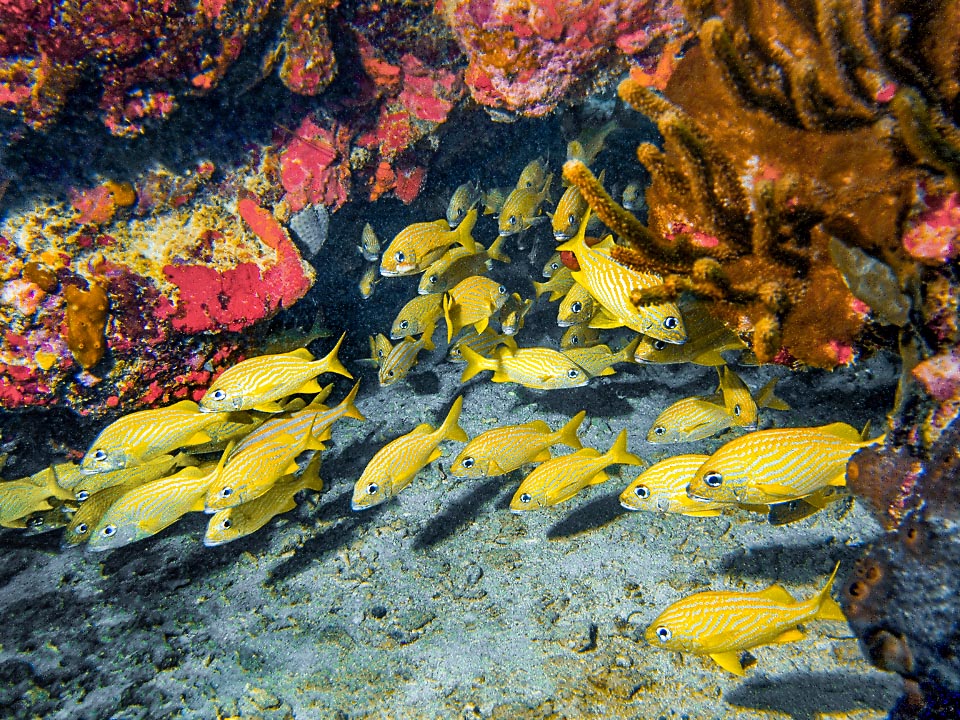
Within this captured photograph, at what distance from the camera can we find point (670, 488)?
10.0ft

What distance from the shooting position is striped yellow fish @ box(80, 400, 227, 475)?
11.5 ft

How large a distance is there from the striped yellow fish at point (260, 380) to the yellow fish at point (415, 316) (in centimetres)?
137

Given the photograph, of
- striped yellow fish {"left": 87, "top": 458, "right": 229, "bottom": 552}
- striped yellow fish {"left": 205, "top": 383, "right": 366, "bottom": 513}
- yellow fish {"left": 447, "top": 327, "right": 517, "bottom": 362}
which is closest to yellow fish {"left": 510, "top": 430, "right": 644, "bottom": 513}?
striped yellow fish {"left": 205, "top": 383, "right": 366, "bottom": 513}

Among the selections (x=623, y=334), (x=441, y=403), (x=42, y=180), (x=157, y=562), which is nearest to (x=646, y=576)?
(x=441, y=403)

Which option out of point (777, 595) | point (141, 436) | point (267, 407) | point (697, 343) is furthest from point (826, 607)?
point (141, 436)

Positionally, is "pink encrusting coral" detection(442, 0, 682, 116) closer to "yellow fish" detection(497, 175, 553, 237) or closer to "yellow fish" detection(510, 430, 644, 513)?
"yellow fish" detection(497, 175, 553, 237)

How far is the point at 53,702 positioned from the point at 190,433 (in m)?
1.69

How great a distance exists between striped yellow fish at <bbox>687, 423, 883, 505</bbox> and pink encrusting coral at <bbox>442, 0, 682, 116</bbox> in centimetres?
342

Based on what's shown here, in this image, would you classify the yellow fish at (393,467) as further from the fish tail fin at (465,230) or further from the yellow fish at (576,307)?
the fish tail fin at (465,230)

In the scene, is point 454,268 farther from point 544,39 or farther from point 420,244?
point 544,39

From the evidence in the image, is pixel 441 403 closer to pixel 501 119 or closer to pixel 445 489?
pixel 445 489

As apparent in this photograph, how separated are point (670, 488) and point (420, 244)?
306cm

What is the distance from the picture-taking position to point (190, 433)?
3660 mm

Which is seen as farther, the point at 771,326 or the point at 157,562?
the point at 157,562
